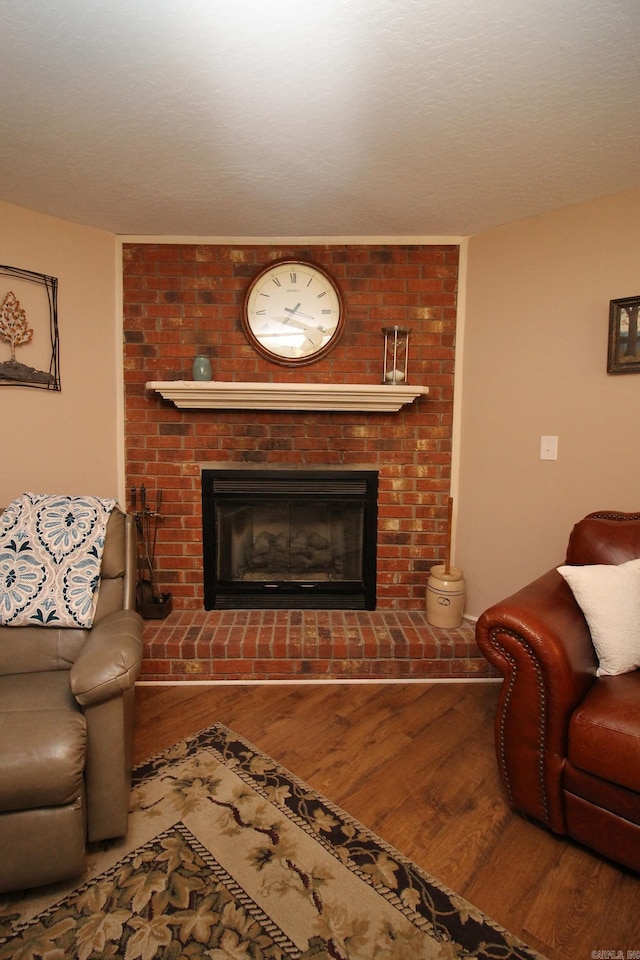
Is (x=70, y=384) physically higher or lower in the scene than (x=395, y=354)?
lower

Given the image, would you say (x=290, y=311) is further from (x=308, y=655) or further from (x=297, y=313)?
(x=308, y=655)

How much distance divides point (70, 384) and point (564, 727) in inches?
102

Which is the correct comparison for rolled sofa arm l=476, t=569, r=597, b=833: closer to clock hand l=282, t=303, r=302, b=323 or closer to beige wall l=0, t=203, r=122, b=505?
clock hand l=282, t=303, r=302, b=323

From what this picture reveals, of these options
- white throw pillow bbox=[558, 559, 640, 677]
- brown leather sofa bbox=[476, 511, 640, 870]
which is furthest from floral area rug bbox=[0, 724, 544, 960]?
white throw pillow bbox=[558, 559, 640, 677]

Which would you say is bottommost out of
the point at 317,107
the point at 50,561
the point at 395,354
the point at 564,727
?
the point at 564,727

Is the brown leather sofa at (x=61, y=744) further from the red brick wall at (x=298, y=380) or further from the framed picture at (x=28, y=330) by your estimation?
the framed picture at (x=28, y=330)

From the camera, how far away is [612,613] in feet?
4.96

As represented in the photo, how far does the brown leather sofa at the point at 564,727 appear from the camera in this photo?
4.17 ft

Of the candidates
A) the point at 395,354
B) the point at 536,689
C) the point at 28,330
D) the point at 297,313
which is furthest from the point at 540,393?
the point at 28,330

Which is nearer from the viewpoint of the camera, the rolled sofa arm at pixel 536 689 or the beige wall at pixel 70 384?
the rolled sofa arm at pixel 536 689

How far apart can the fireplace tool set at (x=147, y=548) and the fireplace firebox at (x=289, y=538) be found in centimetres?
26

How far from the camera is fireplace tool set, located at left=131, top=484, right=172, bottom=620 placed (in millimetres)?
2613

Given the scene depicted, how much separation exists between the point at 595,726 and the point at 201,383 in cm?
209

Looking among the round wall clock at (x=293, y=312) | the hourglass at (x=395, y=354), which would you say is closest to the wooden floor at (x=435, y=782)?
the hourglass at (x=395, y=354)
